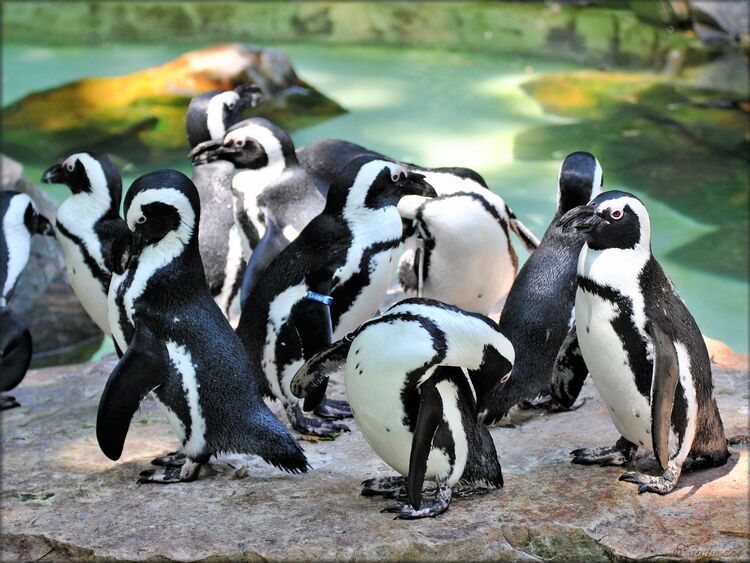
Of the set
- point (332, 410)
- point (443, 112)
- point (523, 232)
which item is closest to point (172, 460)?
point (332, 410)

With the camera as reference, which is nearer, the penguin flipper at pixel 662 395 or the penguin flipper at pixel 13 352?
the penguin flipper at pixel 662 395

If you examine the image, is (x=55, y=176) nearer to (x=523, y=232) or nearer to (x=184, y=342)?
(x=184, y=342)

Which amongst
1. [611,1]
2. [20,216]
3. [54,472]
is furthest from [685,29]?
[54,472]

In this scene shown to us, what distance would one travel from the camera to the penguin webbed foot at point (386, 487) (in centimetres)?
314

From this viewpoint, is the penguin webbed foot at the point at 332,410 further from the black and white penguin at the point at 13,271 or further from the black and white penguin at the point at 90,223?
the black and white penguin at the point at 13,271

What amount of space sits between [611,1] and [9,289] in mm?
8777

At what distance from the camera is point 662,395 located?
3.01 metres

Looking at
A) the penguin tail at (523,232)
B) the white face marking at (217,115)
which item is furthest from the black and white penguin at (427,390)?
the white face marking at (217,115)

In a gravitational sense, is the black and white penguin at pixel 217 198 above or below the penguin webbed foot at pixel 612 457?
above

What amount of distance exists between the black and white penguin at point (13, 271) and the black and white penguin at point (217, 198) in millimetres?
621

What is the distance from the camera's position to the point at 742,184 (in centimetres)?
757

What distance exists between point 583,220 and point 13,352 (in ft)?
6.40

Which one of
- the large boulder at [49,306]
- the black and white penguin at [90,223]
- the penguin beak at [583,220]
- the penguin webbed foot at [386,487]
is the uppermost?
the penguin beak at [583,220]

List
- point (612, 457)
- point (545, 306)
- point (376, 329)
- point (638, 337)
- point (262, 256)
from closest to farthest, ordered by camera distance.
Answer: point (376, 329) < point (638, 337) < point (612, 457) < point (545, 306) < point (262, 256)
